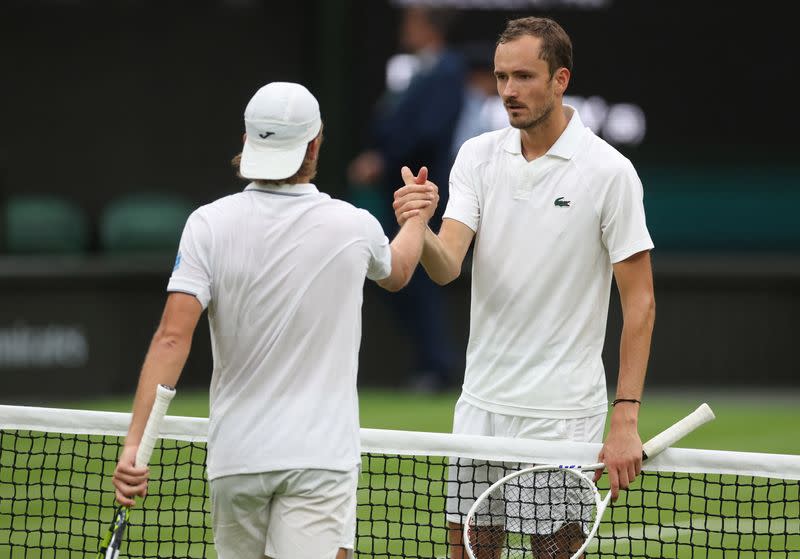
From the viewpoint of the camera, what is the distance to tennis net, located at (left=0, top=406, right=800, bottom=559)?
4.80m

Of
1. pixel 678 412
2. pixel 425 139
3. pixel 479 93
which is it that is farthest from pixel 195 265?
pixel 479 93

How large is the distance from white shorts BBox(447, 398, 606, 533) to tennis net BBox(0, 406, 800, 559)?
0.5 inches

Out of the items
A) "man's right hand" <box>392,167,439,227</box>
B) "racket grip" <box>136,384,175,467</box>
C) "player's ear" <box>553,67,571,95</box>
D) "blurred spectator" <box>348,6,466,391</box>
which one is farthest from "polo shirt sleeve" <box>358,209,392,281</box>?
"blurred spectator" <box>348,6,466,391</box>

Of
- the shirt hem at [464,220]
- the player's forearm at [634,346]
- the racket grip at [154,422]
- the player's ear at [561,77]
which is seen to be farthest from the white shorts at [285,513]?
the player's ear at [561,77]

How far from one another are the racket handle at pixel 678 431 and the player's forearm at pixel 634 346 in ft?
0.33

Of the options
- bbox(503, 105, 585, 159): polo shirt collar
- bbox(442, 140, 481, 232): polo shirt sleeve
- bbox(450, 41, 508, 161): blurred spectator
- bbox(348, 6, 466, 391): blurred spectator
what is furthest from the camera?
bbox(450, 41, 508, 161): blurred spectator

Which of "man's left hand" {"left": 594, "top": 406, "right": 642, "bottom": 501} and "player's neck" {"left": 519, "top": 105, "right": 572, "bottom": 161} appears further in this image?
"player's neck" {"left": 519, "top": 105, "right": 572, "bottom": 161}

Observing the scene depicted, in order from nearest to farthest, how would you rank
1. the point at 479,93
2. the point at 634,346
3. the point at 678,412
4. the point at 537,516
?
the point at 634,346, the point at 537,516, the point at 678,412, the point at 479,93

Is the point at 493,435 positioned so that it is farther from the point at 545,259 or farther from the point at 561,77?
the point at 561,77

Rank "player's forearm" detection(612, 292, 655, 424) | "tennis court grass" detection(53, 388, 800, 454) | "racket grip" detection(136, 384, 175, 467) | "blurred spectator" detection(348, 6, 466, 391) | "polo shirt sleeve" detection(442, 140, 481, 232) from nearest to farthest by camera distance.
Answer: "racket grip" detection(136, 384, 175, 467)
"player's forearm" detection(612, 292, 655, 424)
"polo shirt sleeve" detection(442, 140, 481, 232)
"tennis court grass" detection(53, 388, 800, 454)
"blurred spectator" detection(348, 6, 466, 391)

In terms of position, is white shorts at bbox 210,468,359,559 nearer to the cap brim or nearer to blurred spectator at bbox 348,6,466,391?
the cap brim

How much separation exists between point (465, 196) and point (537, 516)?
1.00m

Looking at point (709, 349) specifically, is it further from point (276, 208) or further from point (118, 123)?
point (276, 208)

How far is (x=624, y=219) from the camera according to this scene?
4672mm
